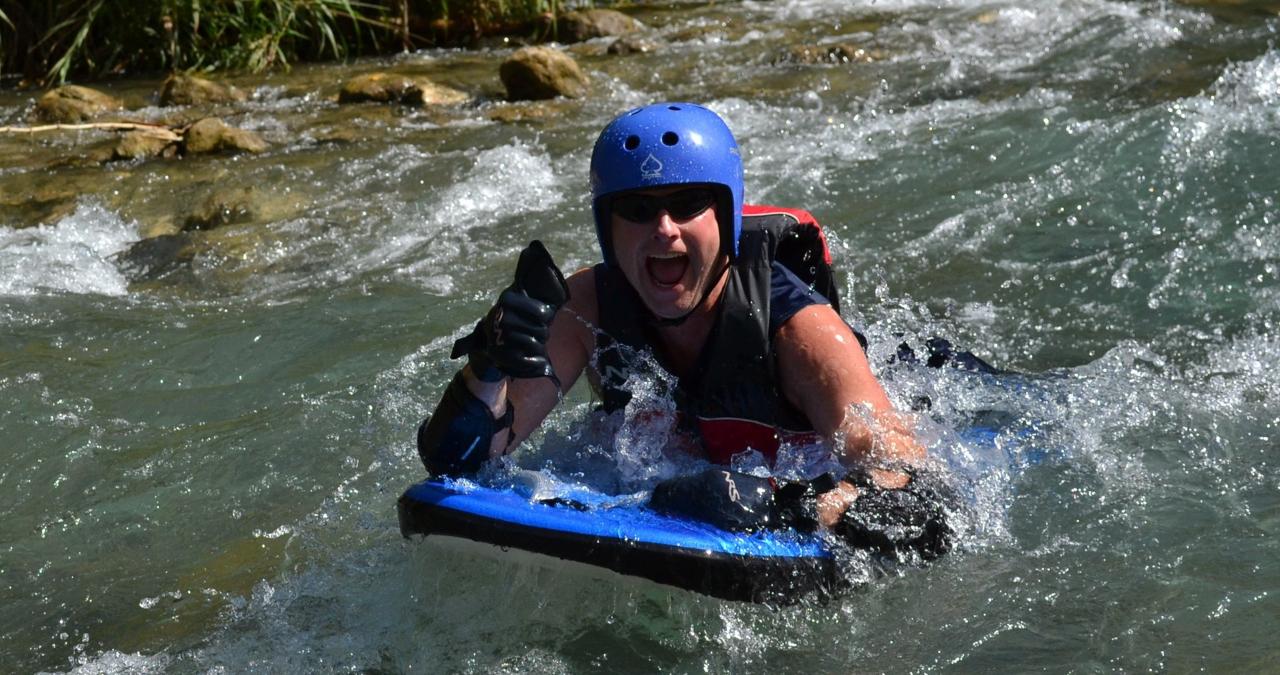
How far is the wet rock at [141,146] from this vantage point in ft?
Result: 30.8

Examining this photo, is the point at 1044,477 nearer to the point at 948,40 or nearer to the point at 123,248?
the point at 123,248

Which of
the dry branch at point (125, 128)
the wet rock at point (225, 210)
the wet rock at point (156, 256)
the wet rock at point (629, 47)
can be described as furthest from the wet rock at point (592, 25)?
the wet rock at point (156, 256)

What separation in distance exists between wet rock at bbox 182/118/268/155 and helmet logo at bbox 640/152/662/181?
609 centimetres

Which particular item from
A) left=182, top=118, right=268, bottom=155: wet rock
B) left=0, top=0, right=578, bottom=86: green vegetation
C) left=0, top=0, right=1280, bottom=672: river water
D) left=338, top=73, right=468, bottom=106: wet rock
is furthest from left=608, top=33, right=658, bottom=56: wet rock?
left=182, top=118, right=268, bottom=155: wet rock

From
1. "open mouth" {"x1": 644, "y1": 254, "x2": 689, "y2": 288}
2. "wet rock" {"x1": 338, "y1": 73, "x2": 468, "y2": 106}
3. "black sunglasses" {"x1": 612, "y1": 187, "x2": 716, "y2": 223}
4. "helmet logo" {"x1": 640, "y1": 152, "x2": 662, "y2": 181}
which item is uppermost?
"helmet logo" {"x1": 640, "y1": 152, "x2": 662, "y2": 181}

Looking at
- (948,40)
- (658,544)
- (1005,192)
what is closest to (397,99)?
(948,40)

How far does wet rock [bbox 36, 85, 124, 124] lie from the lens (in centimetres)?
1052

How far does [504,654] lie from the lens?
374 cm

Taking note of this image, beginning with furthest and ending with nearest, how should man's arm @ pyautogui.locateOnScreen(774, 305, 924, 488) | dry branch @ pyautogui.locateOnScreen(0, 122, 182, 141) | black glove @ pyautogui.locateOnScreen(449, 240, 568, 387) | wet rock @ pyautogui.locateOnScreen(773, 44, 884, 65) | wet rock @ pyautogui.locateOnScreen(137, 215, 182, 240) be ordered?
wet rock @ pyautogui.locateOnScreen(773, 44, 884, 65) → dry branch @ pyautogui.locateOnScreen(0, 122, 182, 141) → wet rock @ pyautogui.locateOnScreen(137, 215, 182, 240) → man's arm @ pyautogui.locateOnScreen(774, 305, 924, 488) → black glove @ pyautogui.locateOnScreen(449, 240, 568, 387)

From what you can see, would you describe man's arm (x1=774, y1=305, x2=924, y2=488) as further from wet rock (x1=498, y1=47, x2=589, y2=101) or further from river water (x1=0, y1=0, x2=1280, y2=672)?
wet rock (x1=498, y1=47, x2=589, y2=101)

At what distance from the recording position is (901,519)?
3705mm

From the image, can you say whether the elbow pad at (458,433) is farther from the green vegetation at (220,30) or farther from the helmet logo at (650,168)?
the green vegetation at (220,30)

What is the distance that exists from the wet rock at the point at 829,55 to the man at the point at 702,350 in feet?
21.6

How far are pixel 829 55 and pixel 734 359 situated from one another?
7.08m
